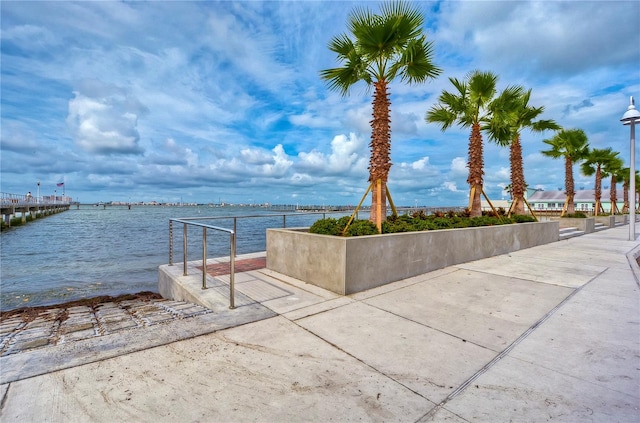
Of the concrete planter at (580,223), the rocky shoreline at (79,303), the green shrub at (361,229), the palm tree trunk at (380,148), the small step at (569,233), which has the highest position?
the palm tree trunk at (380,148)

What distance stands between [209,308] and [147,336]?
42.1 inches

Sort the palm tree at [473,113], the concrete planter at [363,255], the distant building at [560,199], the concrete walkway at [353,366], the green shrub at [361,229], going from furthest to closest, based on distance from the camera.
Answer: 1. the distant building at [560,199]
2. the palm tree at [473,113]
3. the green shrub at [361,229]
4. the concrete planter at [363,255]
5. the concrete walkway at [353,366]

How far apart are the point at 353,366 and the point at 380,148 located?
4.54m

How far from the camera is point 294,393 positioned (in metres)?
2.21

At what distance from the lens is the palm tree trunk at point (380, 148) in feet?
20.5

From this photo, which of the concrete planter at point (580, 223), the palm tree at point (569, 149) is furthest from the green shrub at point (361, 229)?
the palm tree at point (569, 149)

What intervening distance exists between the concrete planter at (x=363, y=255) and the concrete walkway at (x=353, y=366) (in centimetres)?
51

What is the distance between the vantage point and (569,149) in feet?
59.3

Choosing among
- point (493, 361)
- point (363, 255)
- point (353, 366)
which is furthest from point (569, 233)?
point (353, 366)

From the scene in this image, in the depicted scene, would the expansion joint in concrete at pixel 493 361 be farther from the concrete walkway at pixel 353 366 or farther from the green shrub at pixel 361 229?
the green shrub at pixel 361 229

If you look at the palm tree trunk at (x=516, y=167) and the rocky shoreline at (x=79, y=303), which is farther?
the palm tree trunk at (x=516, y=167)

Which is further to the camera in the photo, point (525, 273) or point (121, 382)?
point (525, 273)

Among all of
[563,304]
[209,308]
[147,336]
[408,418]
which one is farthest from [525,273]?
[147,336]

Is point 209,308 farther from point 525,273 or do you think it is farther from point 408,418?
point 525,273
